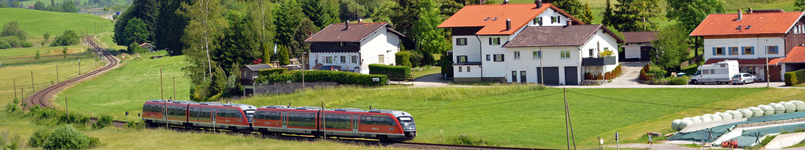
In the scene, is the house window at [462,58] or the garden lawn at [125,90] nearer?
the house window at [462,58]


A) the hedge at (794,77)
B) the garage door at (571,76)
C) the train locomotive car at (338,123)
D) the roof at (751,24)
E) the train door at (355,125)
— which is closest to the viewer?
the train locomotive car at (338,123)

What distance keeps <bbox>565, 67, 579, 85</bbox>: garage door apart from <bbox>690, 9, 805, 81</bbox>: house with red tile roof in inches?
463

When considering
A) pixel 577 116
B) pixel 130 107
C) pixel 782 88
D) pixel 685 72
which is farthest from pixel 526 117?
pixel 130 107

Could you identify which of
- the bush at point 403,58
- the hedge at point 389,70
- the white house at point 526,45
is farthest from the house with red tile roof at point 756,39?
the bush at point 403,58

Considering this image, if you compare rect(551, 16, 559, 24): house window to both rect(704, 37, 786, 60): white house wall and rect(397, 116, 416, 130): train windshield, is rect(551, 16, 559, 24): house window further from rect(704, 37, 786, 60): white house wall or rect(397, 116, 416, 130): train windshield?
rect(397, 116, 416, 130): train windshield

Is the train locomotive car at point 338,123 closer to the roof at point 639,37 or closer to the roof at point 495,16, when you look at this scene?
the roof at point 495,16

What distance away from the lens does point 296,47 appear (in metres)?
109

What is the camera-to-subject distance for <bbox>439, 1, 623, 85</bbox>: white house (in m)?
81.8

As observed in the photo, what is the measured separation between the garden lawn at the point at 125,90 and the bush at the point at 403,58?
2938cm

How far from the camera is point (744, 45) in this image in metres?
78.7

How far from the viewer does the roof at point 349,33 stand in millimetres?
96900

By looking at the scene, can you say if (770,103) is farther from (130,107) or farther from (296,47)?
(130,107)

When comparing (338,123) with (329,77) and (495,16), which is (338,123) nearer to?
(329,77)

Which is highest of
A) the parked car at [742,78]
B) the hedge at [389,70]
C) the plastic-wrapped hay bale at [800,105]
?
the hedge at [389,70]
